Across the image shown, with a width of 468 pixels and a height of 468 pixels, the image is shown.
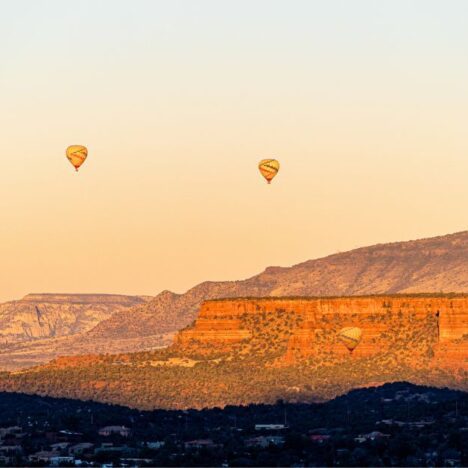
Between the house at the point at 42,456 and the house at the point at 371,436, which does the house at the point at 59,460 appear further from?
the house at the point at 371,436

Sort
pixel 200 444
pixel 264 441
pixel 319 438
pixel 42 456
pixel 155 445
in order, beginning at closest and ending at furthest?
pixel 42 456 < pixel 200 444 < pixel 264 441 < pixel 319 438 < pixel 155 445

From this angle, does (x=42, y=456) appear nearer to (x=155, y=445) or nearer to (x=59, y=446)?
(x=59, y=446)

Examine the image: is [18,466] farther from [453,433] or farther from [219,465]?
[453,433]

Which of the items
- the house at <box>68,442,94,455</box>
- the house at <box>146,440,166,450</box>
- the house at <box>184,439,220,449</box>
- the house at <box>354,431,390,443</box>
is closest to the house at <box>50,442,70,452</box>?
the house at <box>68,442,94,455</box>

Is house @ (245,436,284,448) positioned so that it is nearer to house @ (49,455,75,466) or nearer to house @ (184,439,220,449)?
house @ (184,439,220,449)

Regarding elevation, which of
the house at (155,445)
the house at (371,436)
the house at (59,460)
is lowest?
the house at (59,460)

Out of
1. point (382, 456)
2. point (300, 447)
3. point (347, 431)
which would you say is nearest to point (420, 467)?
point (382, 456)

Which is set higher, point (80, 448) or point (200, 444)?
point (80, 448)

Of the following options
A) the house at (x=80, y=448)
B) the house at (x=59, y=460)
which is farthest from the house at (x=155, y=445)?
the house at (x=59, y=460)

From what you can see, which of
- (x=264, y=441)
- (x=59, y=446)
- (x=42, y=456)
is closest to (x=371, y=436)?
(x=264, y=441)

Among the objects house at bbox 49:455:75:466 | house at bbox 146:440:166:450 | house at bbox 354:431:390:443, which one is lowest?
house at bbox 49:455:75:466
